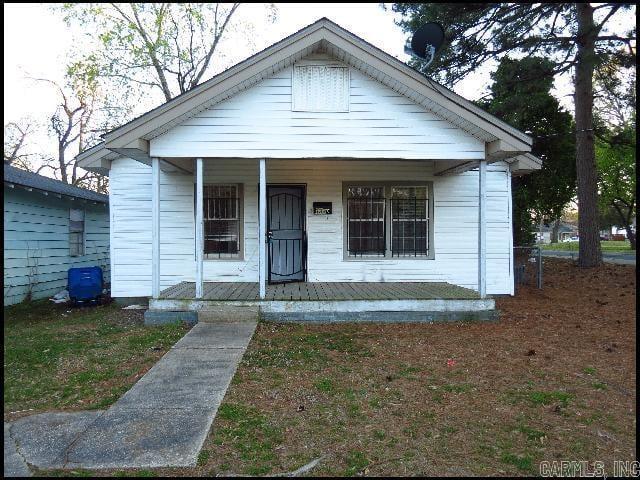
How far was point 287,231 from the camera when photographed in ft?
30.8

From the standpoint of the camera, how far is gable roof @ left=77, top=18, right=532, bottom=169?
273 inches

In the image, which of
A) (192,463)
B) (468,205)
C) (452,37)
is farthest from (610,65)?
(192,463)

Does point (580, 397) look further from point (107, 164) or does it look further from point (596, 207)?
point (596, 207)

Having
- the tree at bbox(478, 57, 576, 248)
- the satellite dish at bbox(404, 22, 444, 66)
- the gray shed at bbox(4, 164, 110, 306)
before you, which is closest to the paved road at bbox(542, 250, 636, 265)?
the tree at bbox(478, 57, 576, 248)

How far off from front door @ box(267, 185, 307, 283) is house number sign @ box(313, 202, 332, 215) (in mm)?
252

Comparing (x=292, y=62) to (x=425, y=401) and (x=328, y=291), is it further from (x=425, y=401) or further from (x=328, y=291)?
(x=425, y=401)

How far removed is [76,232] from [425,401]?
38.4 ft

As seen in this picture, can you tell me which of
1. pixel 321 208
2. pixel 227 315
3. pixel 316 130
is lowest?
pixel 227 315

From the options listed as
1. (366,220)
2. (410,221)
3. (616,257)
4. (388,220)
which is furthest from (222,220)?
(616,257)

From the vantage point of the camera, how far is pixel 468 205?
32.2 ft

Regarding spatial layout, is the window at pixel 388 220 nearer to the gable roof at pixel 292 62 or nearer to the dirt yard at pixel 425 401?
the gable roof at pixel 292 62

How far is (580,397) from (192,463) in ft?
10.9

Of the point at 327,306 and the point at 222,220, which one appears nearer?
the point at 327,306

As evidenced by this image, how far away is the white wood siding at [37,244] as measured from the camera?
9.87 m
